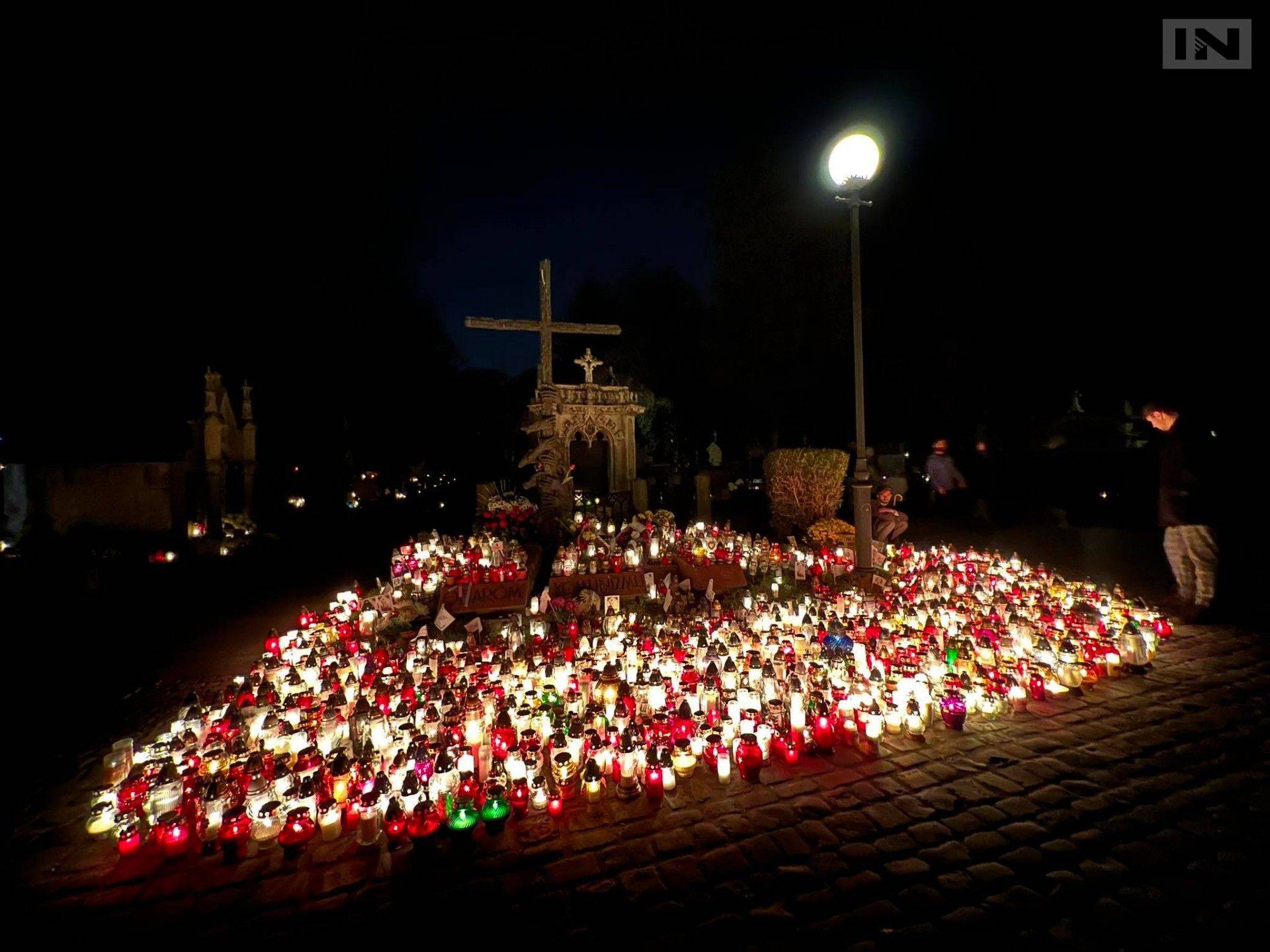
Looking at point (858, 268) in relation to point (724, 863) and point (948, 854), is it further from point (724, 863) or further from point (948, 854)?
point (724, 863)

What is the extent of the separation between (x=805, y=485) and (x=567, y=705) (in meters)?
9.31

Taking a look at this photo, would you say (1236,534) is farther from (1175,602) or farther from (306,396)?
(306,396)

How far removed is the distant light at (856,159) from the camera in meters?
7.20

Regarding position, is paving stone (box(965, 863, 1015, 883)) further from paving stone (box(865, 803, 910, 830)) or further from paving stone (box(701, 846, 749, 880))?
paving stone (box(701, 846, 749, 880))

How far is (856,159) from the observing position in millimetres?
7246

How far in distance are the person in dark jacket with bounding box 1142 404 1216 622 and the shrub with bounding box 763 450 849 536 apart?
586cm

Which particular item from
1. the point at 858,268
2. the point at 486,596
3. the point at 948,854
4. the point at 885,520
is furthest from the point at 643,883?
the point at 885,520

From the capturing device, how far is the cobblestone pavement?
8.91 feet

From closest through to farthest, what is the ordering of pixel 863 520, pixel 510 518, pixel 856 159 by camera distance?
pixel 856 159, pixel 863 520, pixel 510 518

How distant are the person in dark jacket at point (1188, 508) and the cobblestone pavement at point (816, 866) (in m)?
3.51

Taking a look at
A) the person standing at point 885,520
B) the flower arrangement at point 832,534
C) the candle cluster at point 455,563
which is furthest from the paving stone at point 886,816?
the flower arrangement at point 832,534

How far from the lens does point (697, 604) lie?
26.5 feet

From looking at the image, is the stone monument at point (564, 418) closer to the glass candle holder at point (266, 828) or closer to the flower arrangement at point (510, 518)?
the flower arrangement at point (510, 518)

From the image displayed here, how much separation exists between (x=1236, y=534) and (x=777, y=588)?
10.1 m
